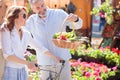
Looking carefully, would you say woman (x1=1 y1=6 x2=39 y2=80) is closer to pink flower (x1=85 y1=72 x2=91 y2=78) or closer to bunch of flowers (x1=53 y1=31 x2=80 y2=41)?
bunch of flowers (x1=53 y1=31 x2=80 y2=41)

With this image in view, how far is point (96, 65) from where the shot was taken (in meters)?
6.93

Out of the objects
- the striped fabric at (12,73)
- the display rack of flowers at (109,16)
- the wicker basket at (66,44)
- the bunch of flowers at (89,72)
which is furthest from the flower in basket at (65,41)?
the display rack of flowers at (109,16)

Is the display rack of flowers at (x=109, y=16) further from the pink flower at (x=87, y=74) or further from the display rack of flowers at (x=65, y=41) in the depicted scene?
the display rack of flowers at (x=65, y=41)

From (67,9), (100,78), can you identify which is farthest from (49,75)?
(67,9)

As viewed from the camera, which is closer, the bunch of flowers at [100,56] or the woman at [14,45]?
the woman at [14,45]

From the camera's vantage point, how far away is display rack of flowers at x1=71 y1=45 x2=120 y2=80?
A: 6.05m

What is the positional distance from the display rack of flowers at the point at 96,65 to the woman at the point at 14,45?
2.15m

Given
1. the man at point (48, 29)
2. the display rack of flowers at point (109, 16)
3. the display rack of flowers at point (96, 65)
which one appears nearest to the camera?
the man at point (48, 29)

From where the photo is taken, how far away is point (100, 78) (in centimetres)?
578

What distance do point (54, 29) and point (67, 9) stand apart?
6595 mm

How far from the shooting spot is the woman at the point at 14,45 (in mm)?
3645

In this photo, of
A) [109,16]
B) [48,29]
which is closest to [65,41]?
[48,29]

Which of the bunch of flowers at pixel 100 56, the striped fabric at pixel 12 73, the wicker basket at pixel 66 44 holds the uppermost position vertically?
the wicker basket at pixel 66 44

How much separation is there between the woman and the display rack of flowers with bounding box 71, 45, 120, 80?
84.5 inches
